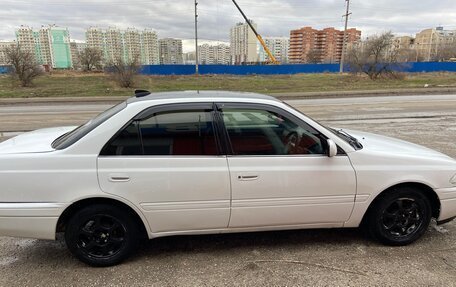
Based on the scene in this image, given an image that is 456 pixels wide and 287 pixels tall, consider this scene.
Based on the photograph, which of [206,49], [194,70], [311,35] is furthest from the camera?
[206,49]

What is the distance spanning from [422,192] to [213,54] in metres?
123

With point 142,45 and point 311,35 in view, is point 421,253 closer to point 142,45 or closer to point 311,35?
point 142,45

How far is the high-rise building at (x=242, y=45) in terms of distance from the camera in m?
76.0

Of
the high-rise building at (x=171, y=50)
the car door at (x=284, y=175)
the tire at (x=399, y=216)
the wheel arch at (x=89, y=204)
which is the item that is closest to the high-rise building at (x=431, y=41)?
the high-rise building at (x=171, y=50)

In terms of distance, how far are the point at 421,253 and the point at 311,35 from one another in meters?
104

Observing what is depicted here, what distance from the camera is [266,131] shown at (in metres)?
3.29

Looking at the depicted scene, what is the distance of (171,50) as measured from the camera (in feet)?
315

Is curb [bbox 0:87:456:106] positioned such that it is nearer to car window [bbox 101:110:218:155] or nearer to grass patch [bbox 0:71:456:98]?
grass patch [bbox 0:71:456:98]

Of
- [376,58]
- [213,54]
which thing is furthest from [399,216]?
[213,54]

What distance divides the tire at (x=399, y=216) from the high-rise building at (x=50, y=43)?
87.0 meters

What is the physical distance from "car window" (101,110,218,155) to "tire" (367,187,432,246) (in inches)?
67.0

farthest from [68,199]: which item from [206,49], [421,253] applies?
[206,49]

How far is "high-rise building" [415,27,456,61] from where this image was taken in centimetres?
9244

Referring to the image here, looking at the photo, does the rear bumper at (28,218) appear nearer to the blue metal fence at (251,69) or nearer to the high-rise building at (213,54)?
the blue metal fence at (251,69)
